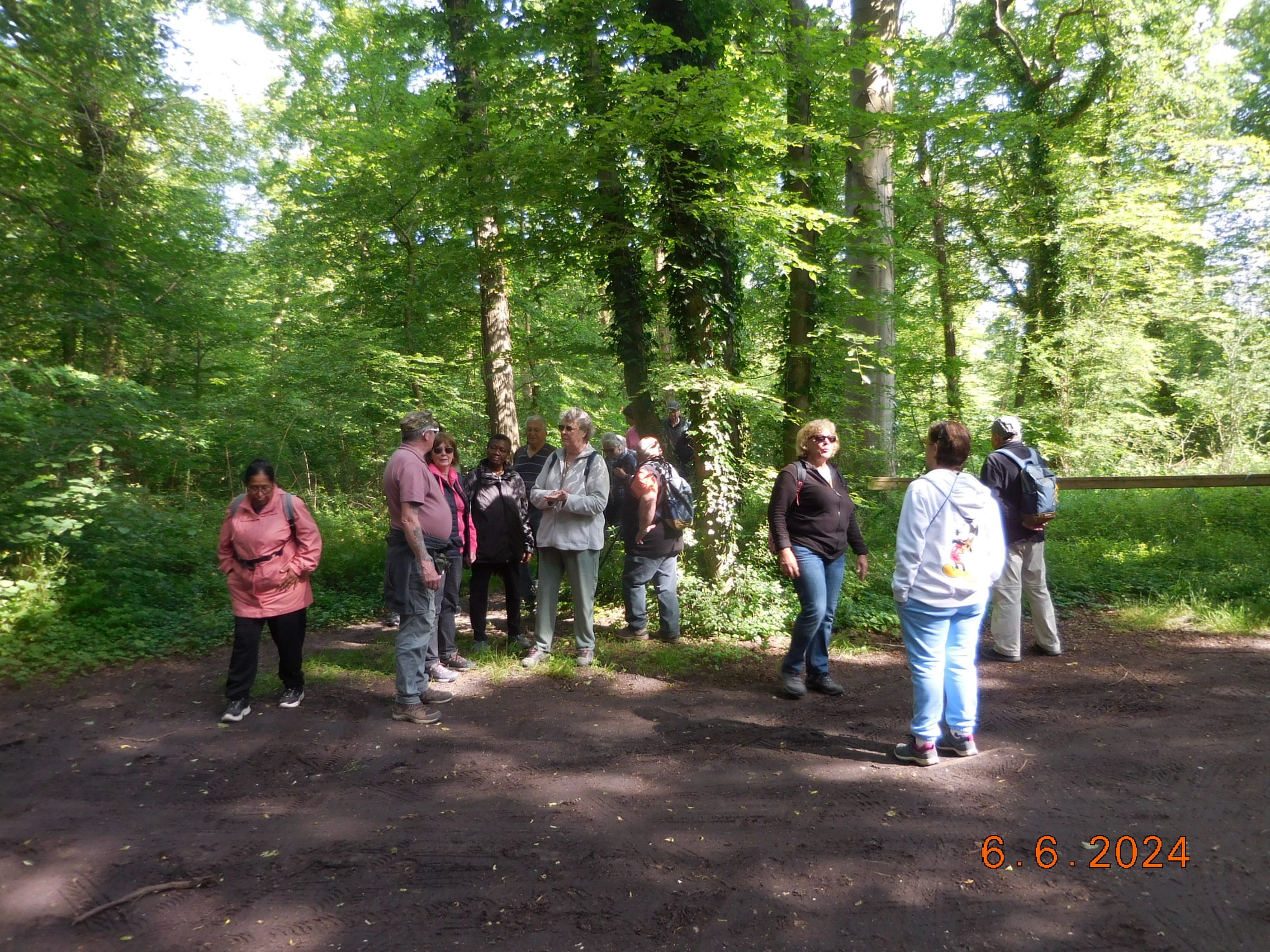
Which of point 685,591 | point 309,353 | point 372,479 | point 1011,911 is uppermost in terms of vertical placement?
point 309,353

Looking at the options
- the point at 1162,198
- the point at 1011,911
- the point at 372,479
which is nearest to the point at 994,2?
the point at 1162,198

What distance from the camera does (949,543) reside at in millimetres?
4230

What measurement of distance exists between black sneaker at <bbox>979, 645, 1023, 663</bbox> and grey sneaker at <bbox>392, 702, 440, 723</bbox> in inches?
184

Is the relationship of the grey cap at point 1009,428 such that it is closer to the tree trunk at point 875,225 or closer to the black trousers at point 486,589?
the tree trunk at point 875,225

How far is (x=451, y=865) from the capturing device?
338 centimetres

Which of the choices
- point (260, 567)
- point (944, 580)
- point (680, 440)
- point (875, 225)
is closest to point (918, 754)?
point (944, 580)

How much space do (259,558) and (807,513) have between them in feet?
12.8

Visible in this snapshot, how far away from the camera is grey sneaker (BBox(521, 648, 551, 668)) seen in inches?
251

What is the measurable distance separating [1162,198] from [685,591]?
15.2 m

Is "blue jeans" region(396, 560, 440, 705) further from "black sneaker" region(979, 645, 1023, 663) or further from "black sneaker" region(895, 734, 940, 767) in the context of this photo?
"black sneaker" region(979, 645, 1023, 663)

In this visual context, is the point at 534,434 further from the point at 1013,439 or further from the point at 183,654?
the point at 1013,439

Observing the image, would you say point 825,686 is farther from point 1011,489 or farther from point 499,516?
point 499,516

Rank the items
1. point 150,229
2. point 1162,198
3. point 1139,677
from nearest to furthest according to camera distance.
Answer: point 1139,677 < point 150,229 < point 1162,198
